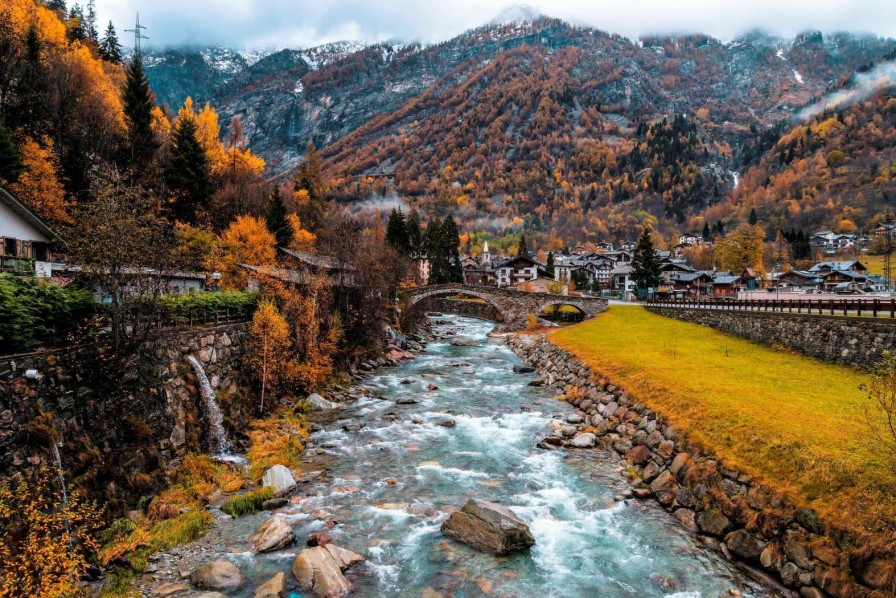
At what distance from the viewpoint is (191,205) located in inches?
2047

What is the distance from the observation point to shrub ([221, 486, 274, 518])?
1638cm

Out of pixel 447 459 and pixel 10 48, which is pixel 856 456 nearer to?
pixel 447 459

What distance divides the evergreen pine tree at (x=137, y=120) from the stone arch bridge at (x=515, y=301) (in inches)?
1432

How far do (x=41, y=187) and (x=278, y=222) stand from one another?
23.9 m

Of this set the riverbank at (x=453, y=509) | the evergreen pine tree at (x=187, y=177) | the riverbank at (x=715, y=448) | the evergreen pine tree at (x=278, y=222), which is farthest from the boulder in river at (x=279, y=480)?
the evergreen pine tree at (x=278, y=222)

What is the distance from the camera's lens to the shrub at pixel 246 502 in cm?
1638

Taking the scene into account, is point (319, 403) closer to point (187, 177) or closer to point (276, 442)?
point (276, 442)

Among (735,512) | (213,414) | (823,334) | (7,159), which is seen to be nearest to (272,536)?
(213,414)

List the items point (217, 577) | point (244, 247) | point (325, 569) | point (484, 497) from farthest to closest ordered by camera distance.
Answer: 1. point (244, 247)
2. point (484, 497)
3. point (325, 569)
4. point (217, 577)

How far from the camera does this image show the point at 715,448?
54.0 ft

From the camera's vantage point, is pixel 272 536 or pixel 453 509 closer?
pixel 272 536

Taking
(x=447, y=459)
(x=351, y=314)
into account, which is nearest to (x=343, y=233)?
(x=351, y=314)

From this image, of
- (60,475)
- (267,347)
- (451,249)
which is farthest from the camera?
(451,249)

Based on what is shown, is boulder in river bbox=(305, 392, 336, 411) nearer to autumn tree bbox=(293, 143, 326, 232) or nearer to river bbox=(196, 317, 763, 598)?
river bbox=(196, 317, 763, 598)
